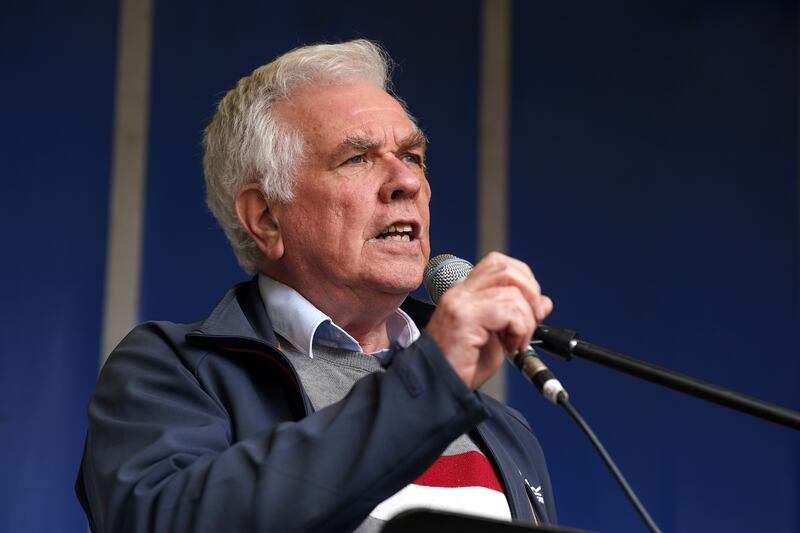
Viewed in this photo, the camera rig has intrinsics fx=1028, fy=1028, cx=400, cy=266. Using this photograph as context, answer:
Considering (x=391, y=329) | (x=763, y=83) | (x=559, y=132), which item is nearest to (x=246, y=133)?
(x=391, y=329)

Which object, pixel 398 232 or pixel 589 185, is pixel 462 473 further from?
pixel 589 185

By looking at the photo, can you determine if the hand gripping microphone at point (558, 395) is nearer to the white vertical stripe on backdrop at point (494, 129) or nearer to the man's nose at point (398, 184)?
the man's nose at point (398, 184)

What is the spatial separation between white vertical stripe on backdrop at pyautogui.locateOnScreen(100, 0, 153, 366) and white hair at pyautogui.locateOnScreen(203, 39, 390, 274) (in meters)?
0.98

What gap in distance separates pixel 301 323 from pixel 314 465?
1.85 ft

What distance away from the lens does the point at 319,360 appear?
1788mm

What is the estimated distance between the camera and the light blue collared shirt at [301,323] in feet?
5.83

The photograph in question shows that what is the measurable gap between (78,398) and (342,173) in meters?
1.35

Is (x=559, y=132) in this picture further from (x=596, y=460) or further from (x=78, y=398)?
(x=78, y=398)

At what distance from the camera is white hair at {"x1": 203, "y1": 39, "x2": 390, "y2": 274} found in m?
1.90

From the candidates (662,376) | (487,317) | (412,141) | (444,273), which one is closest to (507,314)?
(487,317)

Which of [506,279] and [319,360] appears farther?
[319,360]

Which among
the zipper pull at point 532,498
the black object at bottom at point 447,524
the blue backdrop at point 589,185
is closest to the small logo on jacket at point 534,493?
the zipper pull at point 532,498

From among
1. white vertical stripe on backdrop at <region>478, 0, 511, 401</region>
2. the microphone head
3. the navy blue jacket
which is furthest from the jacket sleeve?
white vertical stripe on backdrop at <region>478, 0, 511, 401</region>

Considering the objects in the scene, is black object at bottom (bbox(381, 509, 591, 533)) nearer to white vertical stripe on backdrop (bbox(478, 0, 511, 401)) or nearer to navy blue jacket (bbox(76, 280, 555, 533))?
navy blue jacket (bbox(76, 280, 555, 533))
